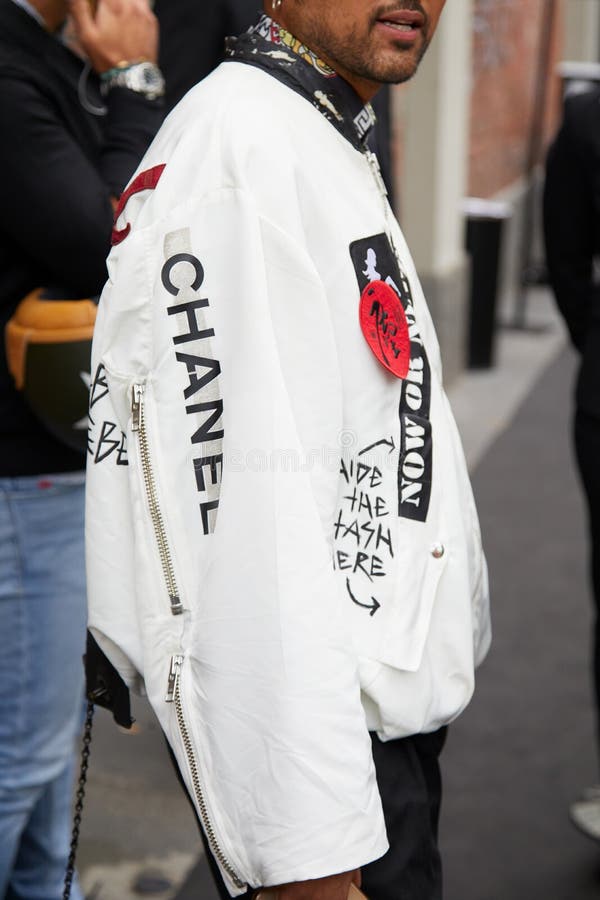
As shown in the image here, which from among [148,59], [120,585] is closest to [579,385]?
[148,59]

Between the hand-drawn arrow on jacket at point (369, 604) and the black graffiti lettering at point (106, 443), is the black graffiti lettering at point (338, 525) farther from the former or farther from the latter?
the black graffiti lettering at point (106, 443)

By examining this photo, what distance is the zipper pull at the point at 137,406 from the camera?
1.31 m

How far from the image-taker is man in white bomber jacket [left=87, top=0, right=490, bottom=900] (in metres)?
1.27

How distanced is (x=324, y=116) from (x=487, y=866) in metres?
2.05

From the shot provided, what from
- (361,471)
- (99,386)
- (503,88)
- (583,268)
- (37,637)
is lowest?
(503,88)

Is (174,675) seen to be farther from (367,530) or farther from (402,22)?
(402,22)

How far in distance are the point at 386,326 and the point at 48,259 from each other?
67 cm

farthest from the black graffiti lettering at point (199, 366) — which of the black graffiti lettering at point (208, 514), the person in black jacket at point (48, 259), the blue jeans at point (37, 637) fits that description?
the blue jeans at point (37, 637)

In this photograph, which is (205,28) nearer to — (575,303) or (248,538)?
(575,303)

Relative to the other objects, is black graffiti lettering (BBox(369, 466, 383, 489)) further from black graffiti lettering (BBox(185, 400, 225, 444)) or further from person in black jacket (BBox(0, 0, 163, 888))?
person in black jacket (BBox(0, 0, 163, 888))

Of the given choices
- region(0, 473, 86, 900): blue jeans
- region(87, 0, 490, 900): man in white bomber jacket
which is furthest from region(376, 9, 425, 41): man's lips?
region(0, 473, 86, 900): blue jeans

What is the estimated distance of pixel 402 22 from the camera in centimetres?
146

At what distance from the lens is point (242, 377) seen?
4.17 feet

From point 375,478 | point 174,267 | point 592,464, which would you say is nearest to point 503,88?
point 592,464
